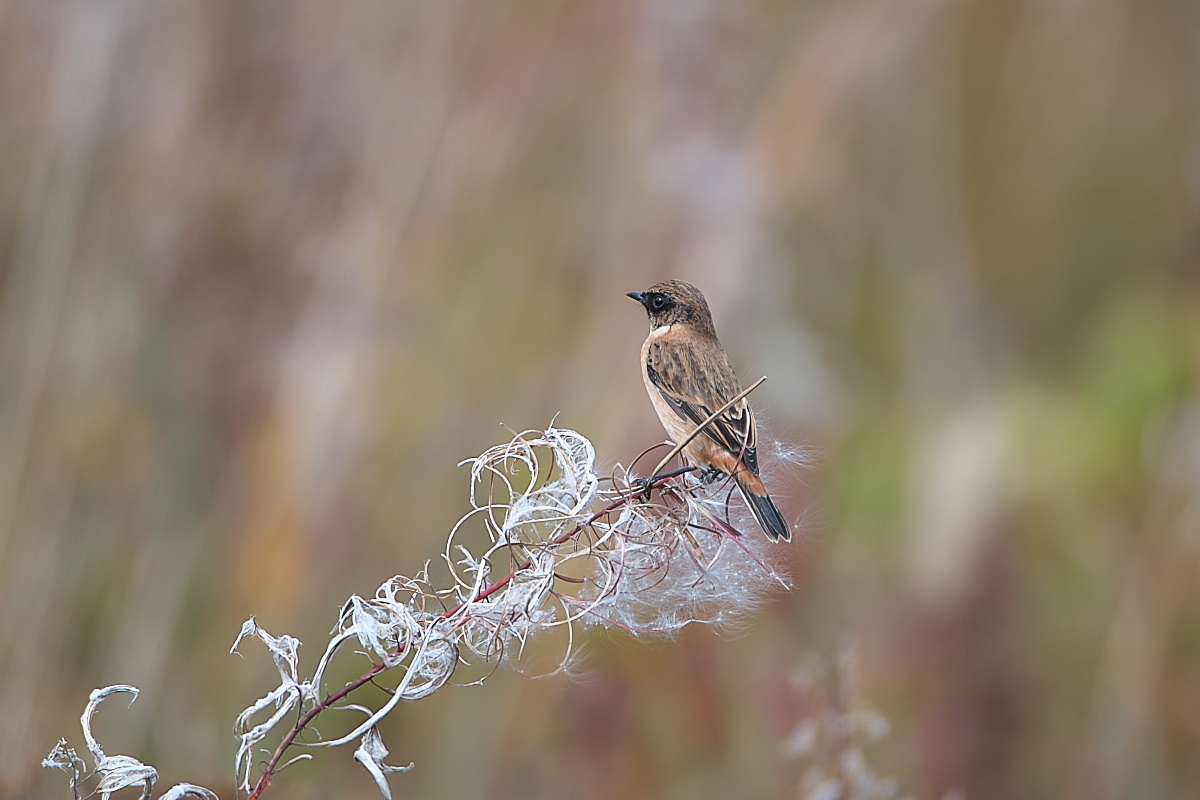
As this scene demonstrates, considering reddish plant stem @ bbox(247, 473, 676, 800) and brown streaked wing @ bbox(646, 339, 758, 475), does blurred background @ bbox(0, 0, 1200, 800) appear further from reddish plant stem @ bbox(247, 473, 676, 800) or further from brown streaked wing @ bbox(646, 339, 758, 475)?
reddish plant stem @ bbox(247, 473, 676, 800)

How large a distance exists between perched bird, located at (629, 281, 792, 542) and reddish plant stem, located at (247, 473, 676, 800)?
34cm

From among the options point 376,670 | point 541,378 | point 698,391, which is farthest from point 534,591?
point 541,378

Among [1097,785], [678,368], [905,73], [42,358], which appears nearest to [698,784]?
[1097,785]

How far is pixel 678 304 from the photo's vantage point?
271cm

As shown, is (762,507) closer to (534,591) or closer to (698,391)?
(698,391)

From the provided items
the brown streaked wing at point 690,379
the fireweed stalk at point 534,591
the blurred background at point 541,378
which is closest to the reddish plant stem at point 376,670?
the fireweed stalk at point 534,591

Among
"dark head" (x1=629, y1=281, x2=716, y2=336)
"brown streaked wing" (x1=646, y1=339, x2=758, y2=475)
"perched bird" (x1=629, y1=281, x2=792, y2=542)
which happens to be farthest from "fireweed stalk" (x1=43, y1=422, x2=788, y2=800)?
"dark head" (x1=629, y1=281, x2=716, y2=336)

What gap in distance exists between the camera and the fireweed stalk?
1.13m

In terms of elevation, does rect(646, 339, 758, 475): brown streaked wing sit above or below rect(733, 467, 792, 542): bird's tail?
above

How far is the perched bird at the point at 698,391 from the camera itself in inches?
76.9

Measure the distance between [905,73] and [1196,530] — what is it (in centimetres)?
212

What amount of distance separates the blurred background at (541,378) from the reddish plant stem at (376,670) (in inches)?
51.2

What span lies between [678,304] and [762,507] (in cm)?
91

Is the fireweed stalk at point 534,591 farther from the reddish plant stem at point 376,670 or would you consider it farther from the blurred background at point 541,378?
the blurred background at point 541,378
